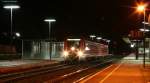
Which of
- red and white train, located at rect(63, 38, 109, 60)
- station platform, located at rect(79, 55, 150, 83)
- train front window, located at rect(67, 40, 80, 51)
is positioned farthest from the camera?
train front window, located at rect(67, 40, 80, 51)

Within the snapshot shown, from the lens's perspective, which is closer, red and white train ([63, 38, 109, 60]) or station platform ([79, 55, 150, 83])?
station platform ([79, 55, 150, 83])

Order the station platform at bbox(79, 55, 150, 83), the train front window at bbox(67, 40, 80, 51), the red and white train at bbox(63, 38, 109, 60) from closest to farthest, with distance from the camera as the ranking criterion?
the station platform at bbox(79, 55, 150, 83) → the red and white train at bbox(63, 38, 109, 60) → the train front window at bbox(67, 40, 80, 51)

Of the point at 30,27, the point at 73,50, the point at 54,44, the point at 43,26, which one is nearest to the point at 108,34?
the point at 43,26

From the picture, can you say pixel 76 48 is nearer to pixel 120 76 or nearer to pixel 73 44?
pixel 73 44

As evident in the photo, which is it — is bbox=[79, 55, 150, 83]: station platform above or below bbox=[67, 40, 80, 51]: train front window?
below

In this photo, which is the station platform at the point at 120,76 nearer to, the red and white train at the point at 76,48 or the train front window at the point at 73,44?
the red and white train at the point at 76,48

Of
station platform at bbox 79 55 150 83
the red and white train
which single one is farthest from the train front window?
station platform at bbox 79 55 150 83

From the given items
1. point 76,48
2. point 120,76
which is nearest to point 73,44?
point 76,48

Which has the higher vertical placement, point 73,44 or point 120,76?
point 73,44

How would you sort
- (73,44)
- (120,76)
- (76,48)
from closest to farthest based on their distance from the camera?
(120,76) → (73,44) → (76,48)

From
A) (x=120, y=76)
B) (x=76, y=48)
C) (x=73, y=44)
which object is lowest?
(x=120, y=76)

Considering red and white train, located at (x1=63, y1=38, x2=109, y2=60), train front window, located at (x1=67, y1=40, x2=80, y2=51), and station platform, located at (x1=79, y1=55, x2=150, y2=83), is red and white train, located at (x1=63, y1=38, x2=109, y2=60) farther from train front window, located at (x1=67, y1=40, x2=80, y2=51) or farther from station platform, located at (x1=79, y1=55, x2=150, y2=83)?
station platform, located at (x1=79, y1=55, x2=150, y2=83)

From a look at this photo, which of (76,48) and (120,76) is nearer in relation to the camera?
(120,76)

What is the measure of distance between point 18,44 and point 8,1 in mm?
30836
